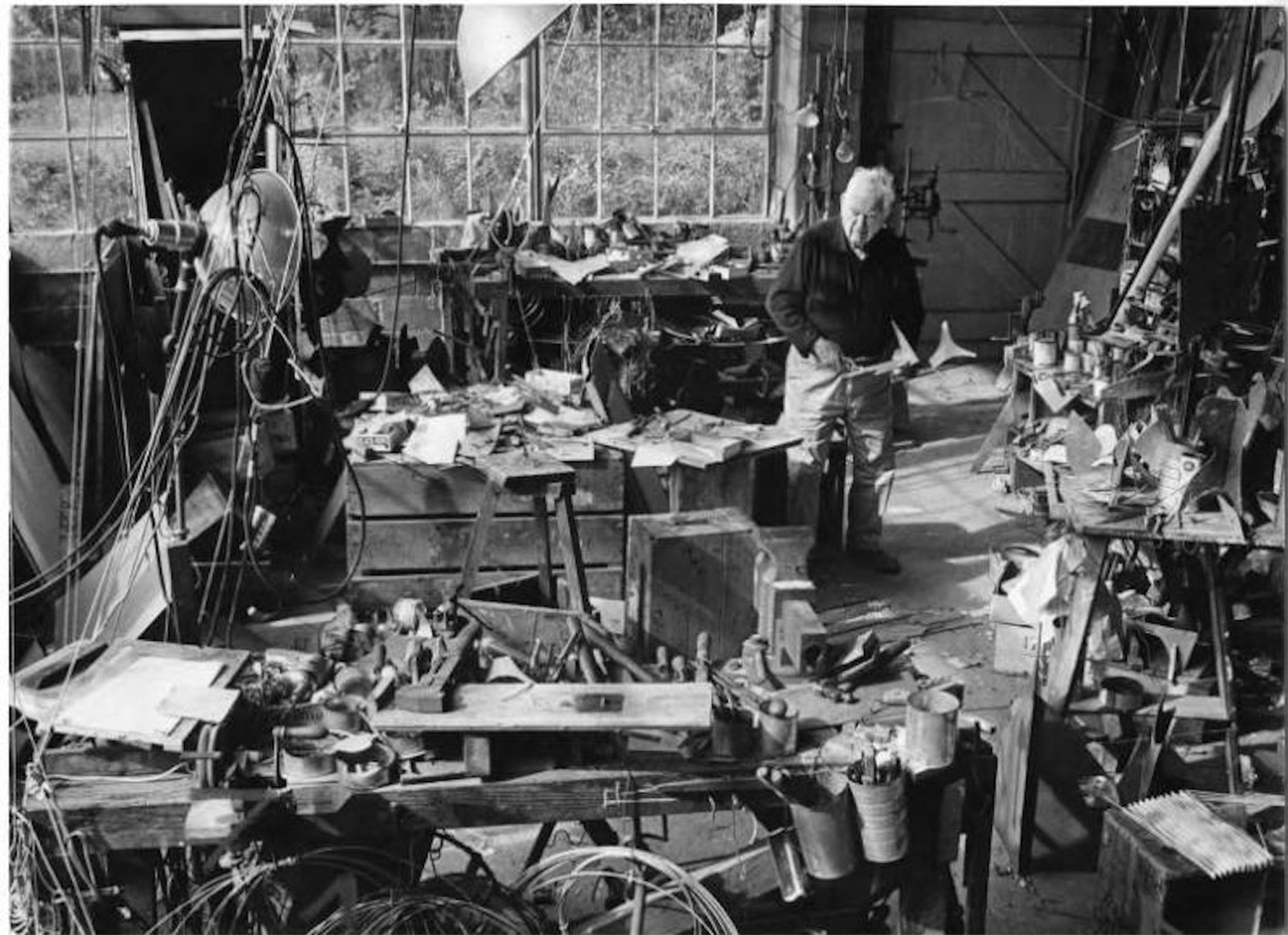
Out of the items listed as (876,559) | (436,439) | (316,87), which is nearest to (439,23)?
(316,87)

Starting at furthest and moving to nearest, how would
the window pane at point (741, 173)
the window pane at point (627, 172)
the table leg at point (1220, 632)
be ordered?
the window pane at point (741, 173) → the window pane at point (627, 172) → the table leg at point (1220, 632)

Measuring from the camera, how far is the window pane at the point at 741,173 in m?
9.66

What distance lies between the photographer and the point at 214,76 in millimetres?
9047

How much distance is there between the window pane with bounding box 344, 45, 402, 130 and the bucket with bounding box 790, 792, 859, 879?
23.0 ft

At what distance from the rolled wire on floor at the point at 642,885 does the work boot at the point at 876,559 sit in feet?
9.81

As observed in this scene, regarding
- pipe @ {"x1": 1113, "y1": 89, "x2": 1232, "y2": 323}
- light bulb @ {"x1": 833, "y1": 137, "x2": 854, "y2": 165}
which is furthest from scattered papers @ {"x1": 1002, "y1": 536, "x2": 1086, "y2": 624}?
light bulb @ {"x1": 833, "y1": 137, "x2": 854, "y2": 165}

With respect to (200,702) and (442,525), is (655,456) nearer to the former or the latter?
(442,525)

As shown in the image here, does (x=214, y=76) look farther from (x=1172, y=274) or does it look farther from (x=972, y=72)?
(x=1172, y=274)

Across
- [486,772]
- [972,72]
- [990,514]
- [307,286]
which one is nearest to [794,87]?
[972,72]

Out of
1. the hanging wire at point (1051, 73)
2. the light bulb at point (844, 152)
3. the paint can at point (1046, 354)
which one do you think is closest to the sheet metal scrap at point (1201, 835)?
the paint can at point (1046, 354)

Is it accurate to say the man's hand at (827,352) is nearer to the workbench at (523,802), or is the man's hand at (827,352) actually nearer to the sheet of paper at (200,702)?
the workbench at (523,802)

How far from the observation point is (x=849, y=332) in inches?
237

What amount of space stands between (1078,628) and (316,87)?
6475 mm

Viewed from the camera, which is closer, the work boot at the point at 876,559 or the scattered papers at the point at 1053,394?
the work boot at the point at 876,559
